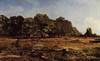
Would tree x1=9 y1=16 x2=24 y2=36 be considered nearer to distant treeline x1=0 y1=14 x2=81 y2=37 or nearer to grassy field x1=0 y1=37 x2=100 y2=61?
distant treeline x1=0 y1=14 x2=81 y2=37

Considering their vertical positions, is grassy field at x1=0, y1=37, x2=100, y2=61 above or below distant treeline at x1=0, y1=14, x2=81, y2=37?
below

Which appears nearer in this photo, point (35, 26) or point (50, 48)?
point (50, 48)

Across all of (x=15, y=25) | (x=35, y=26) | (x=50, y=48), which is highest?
(x=15, y=25)

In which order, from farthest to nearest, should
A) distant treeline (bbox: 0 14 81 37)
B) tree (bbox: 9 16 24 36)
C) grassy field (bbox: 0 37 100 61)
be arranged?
tree (bbox: 9 16 24 36), distant treeline (bbox: 0 14 81 37), grassy field (bbox: 0 37 100 61)

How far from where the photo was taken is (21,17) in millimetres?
67562

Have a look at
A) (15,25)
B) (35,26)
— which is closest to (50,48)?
(35,26)

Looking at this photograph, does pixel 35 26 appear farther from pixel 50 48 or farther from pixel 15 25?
pixel 50 48

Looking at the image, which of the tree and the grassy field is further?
the tree

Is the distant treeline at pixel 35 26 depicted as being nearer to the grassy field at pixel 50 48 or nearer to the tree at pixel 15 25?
the tree at pixel 15 25

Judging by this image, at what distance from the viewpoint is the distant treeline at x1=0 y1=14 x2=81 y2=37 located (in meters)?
65.9

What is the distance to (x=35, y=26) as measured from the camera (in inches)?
2616

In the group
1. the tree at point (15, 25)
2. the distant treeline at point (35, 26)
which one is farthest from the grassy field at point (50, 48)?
the tree at point (15, 25)

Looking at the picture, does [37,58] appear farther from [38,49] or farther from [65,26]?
[65,26]

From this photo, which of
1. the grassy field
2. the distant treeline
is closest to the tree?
the distant treeline
